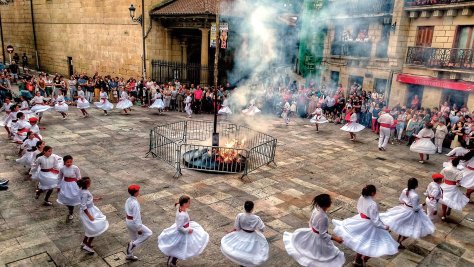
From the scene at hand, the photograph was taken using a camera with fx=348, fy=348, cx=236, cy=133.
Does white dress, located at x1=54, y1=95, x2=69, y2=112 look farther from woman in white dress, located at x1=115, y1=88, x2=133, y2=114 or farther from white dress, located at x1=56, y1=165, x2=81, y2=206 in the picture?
white dress, located at x1=56, y1=165, x2=81, y2=206

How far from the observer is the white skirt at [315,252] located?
223 inches

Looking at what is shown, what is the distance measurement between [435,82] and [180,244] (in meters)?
17.6

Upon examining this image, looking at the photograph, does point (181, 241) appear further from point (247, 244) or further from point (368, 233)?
point (368, 233)

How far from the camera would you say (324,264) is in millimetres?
5641

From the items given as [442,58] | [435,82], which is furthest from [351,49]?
[435,82]

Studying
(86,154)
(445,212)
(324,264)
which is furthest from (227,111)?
(324,264)

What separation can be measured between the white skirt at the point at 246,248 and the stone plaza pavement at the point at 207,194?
2.78ft

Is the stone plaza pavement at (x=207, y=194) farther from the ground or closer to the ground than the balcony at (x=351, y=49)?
closer to the ground

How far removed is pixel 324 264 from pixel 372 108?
1359 cm

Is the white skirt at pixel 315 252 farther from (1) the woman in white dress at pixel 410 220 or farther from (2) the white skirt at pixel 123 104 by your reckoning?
(2) the white skirt at pixel 123 104

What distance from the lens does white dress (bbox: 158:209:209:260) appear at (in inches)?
228

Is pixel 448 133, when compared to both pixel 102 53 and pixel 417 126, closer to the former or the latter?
pixel 417 126

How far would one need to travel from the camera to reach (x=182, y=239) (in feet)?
19.3

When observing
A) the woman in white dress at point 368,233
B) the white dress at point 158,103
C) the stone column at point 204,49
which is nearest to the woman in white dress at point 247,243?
the woman in white dress at point 368,233
